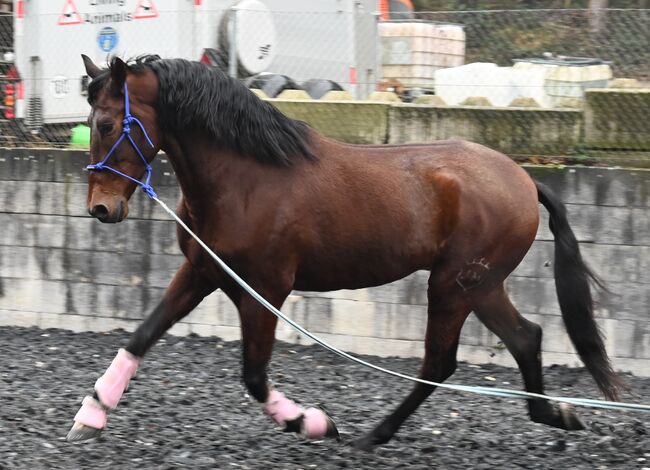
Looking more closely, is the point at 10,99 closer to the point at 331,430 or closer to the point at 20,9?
the point at 20,9

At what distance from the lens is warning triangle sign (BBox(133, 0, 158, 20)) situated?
934 centimetres

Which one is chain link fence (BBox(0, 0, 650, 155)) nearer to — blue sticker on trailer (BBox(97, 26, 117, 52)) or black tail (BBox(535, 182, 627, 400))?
blue sticker on trailer (BBox(97, 26, 117, 52))

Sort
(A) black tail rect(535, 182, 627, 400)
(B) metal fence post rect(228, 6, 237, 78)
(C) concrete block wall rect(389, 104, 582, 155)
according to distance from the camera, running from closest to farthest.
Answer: (A) black tail rect(535, 182, 627, 400) < (C) concrete block wall rect(389, 104, 582, 155) < (B) metal fence post rect(228, 6, 237, 78)

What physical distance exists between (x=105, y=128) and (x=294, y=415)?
5.33 feet

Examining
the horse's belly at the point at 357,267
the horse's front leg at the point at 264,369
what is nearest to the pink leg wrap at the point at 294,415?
the horse's front leg at the point at 264,369

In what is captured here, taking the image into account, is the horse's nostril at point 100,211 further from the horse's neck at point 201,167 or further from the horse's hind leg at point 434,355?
the horse's hind leg at point 434,355

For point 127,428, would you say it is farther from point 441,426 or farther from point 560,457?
point 560,457

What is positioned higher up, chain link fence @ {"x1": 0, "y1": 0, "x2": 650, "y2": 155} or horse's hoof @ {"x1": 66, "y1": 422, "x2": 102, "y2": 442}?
chain link fence @ {"x1": 0, "y1": 0, "x2": 650, "y2": 155}

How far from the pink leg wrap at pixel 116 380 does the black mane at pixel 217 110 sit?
113cm

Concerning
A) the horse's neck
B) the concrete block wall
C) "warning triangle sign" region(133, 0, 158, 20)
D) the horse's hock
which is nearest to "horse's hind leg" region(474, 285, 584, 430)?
the horse's hock

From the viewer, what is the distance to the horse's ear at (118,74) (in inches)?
186

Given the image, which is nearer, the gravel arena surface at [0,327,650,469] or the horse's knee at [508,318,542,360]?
the gravel arena surface at [0,327,650,469]

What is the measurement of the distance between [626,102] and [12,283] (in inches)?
191

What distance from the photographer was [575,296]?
5.55m
